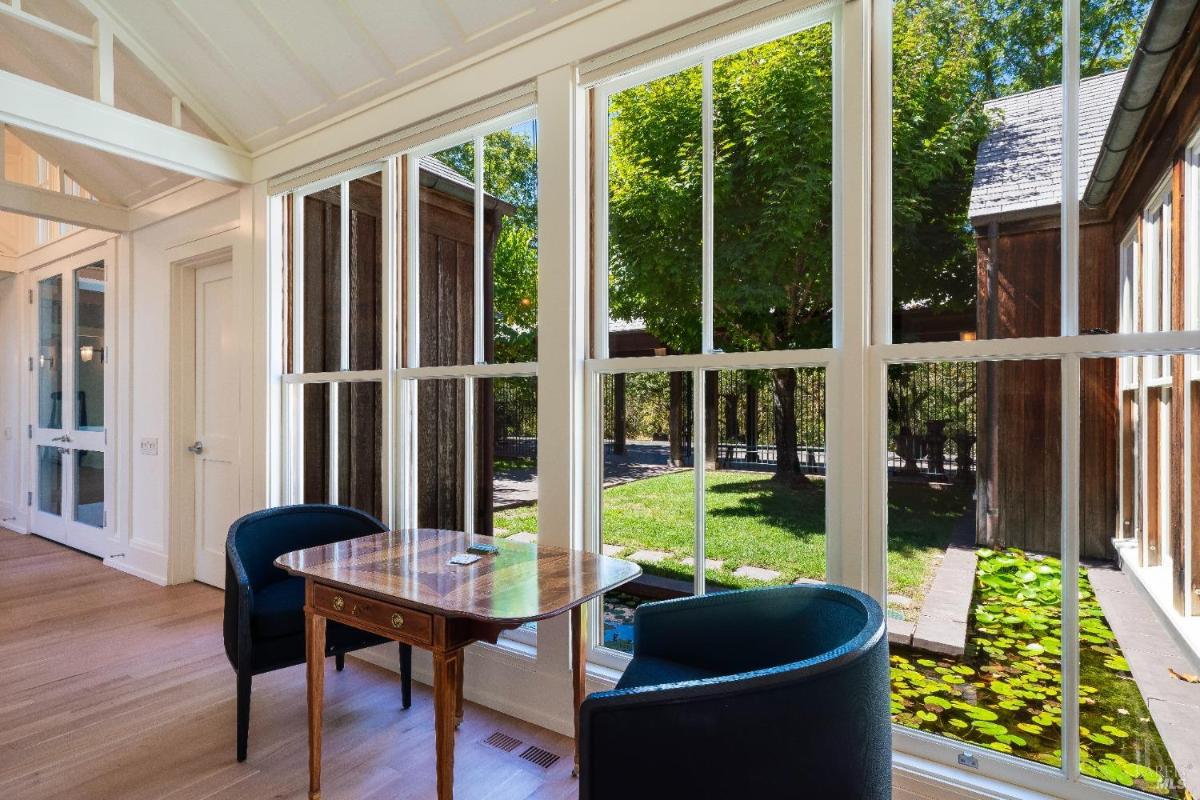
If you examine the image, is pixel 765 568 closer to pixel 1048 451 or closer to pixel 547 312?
pixel 1048 451

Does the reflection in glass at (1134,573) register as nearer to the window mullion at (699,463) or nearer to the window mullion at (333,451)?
the window mullion at (699,463)

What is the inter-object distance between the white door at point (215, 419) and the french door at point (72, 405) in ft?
3.69

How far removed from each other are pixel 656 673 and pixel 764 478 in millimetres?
804

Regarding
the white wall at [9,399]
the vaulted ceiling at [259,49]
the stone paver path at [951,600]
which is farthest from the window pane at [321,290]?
the white wall at [9,399]

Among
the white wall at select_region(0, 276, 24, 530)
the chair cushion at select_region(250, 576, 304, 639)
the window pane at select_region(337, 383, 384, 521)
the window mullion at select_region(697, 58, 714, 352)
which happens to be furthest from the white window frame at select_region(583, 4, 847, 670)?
the white wall at select_region(0, 276, 24, 530)

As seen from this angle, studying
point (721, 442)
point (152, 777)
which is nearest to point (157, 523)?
point (152, 777)

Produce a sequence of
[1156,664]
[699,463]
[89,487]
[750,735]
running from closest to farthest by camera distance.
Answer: [750,735] → [1156,664] → [699,463] → [89,487]

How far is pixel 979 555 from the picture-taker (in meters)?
1.93

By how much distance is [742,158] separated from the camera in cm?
230

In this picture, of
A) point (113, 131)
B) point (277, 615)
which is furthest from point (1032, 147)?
point (113, 131)

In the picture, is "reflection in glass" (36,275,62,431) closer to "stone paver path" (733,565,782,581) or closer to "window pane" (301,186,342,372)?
"window pane" (301,186,342,372)

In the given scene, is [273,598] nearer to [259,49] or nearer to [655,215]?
[655,215]

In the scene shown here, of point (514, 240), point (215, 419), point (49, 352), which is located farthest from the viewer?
point (49, 352)

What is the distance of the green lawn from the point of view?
1971 millimetres
